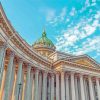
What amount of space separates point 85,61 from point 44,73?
12095 mm

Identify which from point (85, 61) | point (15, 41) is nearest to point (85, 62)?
point (85, 61)

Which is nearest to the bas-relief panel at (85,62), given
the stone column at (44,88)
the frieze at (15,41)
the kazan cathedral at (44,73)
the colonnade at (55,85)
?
the kazan cathedral at (44,73)

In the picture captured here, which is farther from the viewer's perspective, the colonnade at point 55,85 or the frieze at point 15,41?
the colonnade at point 55,85

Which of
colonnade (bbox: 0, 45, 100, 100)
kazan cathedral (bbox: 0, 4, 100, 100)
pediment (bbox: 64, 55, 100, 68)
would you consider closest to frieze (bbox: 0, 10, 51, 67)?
kazan cathedral (bbox: 0, 4, 100, 100)

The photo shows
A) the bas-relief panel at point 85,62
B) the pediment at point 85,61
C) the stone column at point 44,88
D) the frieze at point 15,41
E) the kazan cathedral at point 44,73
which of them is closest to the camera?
the frieze at point 15,41

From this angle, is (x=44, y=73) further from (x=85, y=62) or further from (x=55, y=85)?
(x=85, y=62)

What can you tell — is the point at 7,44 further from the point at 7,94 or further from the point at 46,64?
the point at 46,64

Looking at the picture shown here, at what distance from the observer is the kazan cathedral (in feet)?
97.9

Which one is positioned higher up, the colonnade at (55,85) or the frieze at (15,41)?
the frieze at (15,41)

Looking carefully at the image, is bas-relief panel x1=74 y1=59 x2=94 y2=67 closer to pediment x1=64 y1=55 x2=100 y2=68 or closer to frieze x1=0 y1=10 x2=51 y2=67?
pediment x1=64 y1=55 x2=100 y2=68

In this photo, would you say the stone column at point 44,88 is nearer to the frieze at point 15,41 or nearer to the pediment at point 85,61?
the frieze at point 15,41

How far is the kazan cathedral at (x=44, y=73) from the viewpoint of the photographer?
29844 mm

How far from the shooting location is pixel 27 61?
3453cm

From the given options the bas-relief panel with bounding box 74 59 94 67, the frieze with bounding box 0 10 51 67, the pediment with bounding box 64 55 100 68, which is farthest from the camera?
the bas-relief panel with bounding box 74 59 94 67
